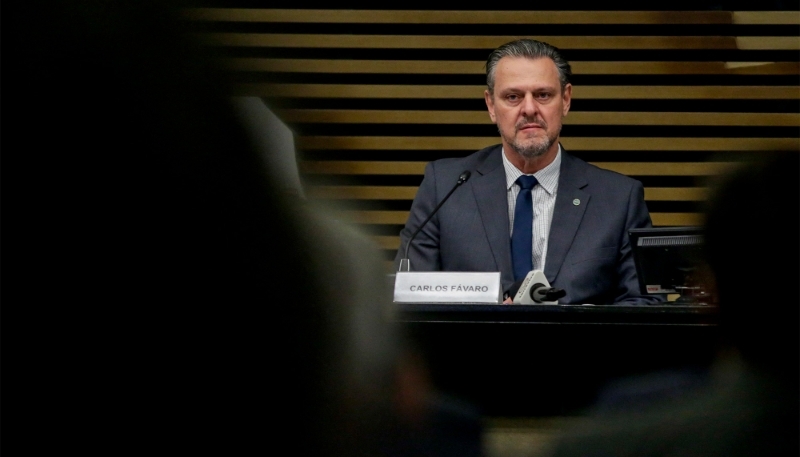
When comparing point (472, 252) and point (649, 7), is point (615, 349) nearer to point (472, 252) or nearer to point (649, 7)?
point (472, 252)

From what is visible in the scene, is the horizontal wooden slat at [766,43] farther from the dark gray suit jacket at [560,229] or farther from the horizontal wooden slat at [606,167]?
the dark gray suit jacket at [560,229]

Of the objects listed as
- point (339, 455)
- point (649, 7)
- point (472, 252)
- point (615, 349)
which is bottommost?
point (339, 455)

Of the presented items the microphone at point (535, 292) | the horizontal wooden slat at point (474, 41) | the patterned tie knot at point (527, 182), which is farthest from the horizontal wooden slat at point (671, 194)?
the microphone at point (535, 292)

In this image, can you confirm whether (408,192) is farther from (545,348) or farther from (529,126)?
(545,348)

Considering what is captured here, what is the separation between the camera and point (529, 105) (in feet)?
11.1

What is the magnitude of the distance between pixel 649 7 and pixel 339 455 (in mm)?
4301

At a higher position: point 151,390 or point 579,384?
point 579,384

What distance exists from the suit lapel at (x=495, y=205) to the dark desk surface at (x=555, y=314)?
1004mm

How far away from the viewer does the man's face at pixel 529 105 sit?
11.0 feet

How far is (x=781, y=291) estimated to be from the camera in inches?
25.6

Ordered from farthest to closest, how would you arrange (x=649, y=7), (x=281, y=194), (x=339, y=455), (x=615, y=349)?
(x=649, y=7) → (x=615, y=349) → (x=339, y=455) → (x=281, y=194)

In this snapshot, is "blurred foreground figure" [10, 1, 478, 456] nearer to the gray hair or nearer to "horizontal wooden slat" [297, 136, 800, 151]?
the gray hair

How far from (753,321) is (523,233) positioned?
247cm

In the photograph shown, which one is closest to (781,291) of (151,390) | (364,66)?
(151,390)
